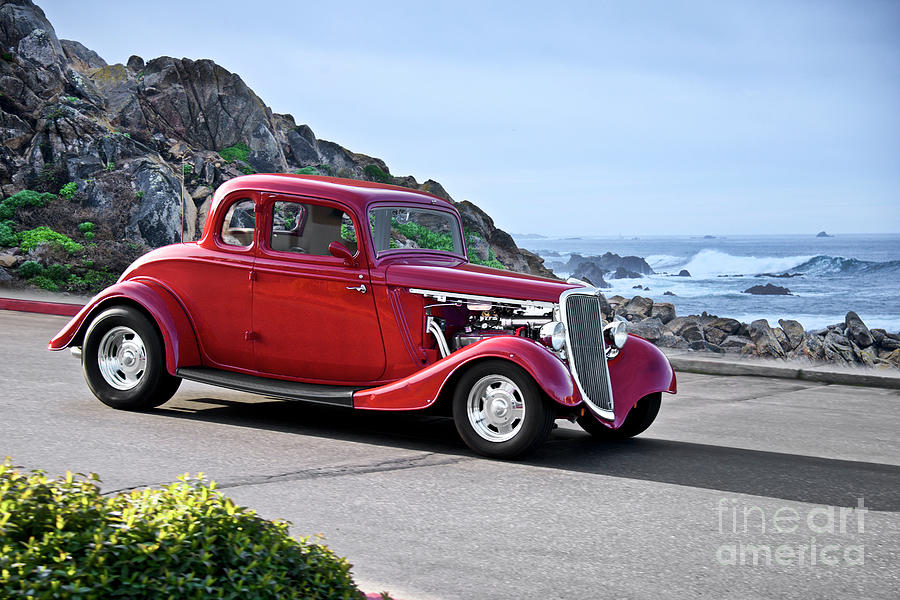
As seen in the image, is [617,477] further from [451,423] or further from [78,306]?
[78,306]

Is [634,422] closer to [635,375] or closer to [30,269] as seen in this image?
[635,375]

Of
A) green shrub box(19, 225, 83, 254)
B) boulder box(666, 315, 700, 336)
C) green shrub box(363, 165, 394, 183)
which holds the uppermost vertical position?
green shrub box(363, 165, 394, 183)

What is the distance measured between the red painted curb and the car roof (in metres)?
8.52

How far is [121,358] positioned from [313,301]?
184 centimetres

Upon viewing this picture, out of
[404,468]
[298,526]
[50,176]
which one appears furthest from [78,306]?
[298,526]

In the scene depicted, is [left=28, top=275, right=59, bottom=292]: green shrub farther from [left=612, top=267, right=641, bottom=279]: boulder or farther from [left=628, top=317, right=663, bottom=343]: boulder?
[left=612, top=267, right=641, bottom=279]: boulder

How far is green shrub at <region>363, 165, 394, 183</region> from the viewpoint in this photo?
28.7 m

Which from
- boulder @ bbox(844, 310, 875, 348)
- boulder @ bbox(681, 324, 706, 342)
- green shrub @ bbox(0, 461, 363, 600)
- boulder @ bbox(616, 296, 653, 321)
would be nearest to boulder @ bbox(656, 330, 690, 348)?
boulder @ bbox(681, 324, 706, 342)

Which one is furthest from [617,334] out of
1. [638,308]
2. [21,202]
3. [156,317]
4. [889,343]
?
[638,308]

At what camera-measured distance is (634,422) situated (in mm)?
7828

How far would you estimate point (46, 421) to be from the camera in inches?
283

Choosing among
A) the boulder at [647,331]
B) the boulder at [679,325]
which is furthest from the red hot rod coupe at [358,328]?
the boulder at [679,325]

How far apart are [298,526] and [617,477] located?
2458 millimetres

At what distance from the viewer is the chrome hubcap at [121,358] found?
26.0 feet
